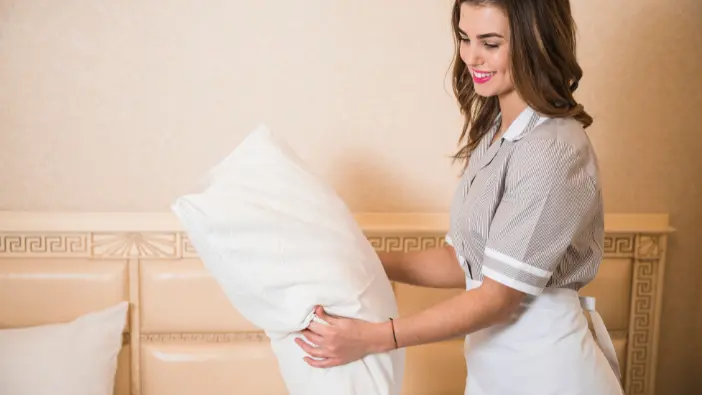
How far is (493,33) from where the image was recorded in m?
1.25

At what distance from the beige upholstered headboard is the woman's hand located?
0.68 metres

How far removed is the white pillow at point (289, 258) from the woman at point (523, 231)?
1.7 inches

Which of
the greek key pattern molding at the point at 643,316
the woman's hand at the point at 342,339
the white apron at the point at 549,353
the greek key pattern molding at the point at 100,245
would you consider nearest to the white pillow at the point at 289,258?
the woman's hand at the point at 342,339

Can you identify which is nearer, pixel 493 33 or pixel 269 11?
pixel 493 33

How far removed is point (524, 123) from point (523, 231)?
22cm

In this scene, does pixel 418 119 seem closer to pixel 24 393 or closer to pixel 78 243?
pixel 78 243

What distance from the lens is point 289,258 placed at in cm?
126

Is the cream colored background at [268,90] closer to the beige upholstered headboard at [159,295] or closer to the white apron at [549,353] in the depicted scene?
the beige upholstered headboard at [159,295]

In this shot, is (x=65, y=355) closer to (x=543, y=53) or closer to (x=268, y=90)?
(x=268, y=90)

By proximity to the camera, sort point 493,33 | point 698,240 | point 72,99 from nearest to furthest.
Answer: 1. point 493,33
2. point 72,99
3. point 698,240

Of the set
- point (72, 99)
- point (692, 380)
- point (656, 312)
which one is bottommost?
point (692, 380)

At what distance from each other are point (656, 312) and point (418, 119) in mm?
901

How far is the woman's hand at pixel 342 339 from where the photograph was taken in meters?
1.25

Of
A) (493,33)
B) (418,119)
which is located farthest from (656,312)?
(493,33)
